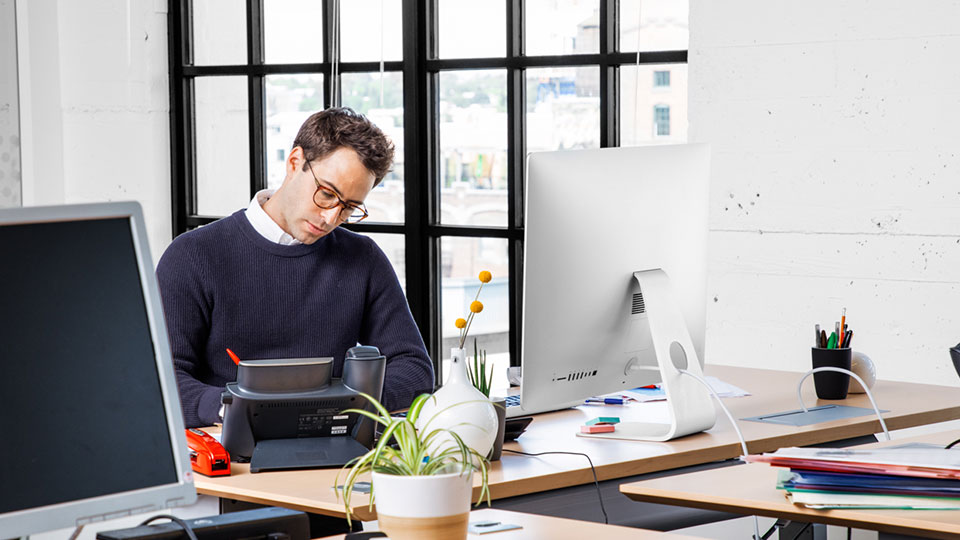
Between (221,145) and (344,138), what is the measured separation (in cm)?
230

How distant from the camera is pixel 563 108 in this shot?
12.8ft

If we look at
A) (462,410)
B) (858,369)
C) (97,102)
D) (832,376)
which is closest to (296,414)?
(462,410)

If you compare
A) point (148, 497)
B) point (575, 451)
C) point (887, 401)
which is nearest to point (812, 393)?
point (887, 401)

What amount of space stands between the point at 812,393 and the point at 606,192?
86cm

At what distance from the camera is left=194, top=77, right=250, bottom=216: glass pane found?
182 inches

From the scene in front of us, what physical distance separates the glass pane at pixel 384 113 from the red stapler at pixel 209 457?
239cm

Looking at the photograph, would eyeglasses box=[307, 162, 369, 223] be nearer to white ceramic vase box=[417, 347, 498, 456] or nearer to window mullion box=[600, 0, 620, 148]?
white ceramic vase box=[417, 347, 498, 456]

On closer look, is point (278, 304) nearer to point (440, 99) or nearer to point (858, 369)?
point (858, 369)

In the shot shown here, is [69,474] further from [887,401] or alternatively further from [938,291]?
[938,291]

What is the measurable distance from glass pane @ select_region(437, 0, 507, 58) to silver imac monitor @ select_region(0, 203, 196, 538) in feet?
Answer: 9.78

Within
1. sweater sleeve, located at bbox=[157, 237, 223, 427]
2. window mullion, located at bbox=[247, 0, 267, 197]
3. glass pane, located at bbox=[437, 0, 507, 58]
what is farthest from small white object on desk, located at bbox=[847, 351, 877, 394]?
window mullion, located at bbox=[247, 0, 267, 197]

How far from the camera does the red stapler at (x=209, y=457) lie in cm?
186

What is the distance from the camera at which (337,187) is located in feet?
8.23

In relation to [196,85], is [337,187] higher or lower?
lower
